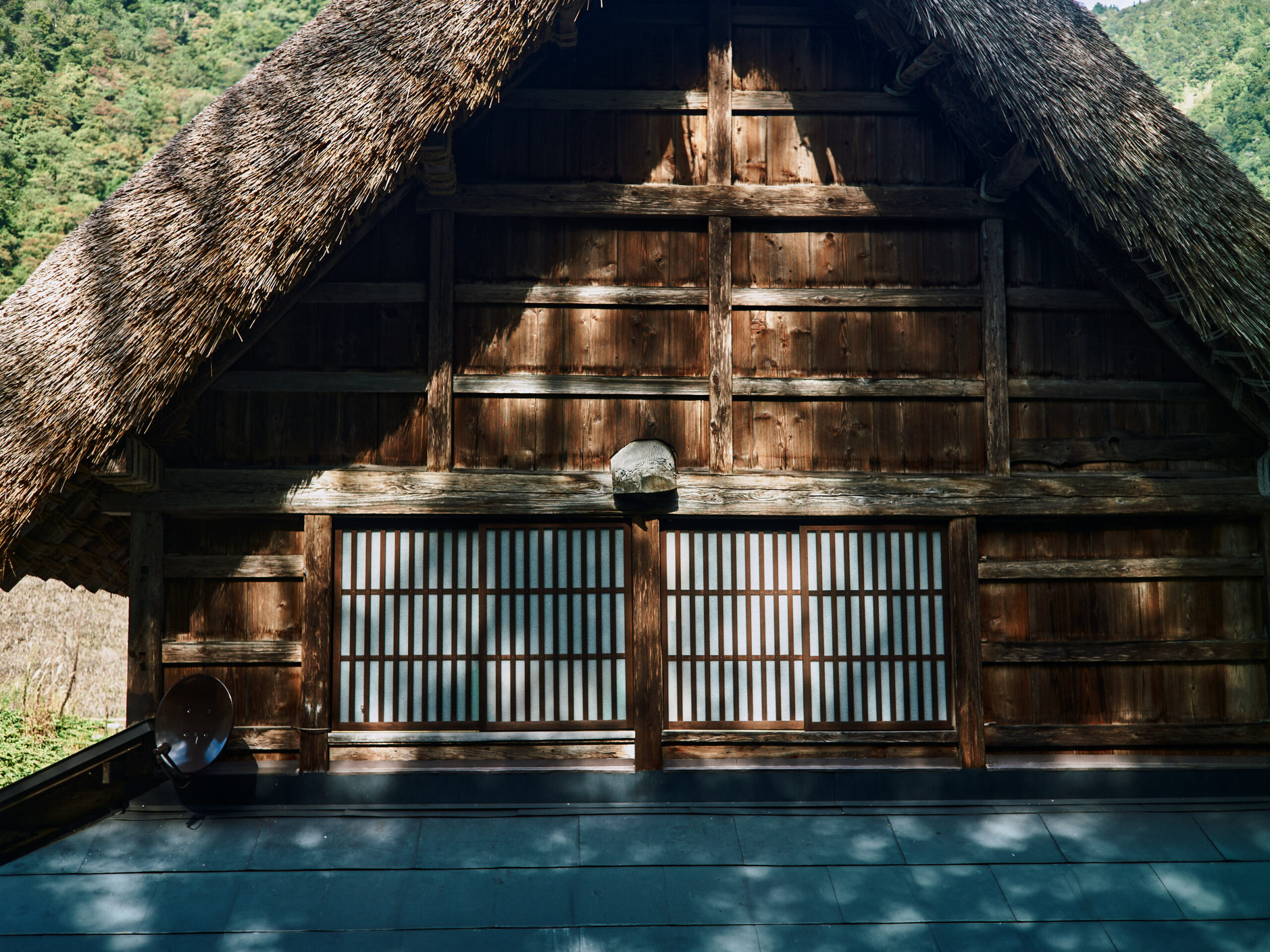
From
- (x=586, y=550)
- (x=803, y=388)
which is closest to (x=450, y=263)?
(x=586, y=550)

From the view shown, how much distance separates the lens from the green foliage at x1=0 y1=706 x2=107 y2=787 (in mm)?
10320

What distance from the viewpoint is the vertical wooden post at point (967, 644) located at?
17.7ft

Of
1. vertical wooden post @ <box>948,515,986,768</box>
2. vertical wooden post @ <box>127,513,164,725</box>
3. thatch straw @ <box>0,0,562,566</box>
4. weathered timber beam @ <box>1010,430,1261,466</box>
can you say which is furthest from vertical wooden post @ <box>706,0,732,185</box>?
vertical wooden post @ <box>127,513,164,725</box>

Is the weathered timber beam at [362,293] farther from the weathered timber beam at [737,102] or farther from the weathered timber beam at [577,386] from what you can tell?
the weathered timber beam at [737,102]

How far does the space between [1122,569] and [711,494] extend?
2857mm

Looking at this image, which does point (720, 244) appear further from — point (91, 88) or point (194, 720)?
point (91, 88)

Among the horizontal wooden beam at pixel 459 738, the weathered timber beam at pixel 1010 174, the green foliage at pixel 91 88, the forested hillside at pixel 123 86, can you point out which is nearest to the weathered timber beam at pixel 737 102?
the weathered timber beam at pixel 1010 174

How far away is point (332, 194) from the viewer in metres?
4.67

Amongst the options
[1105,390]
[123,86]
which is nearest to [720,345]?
[1105,390]

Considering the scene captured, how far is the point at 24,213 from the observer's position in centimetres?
1889

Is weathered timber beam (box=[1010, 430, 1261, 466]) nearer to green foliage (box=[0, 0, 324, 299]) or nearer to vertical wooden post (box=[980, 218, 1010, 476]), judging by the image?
vertical wooden post (box=[980, 218, 1010, 476])

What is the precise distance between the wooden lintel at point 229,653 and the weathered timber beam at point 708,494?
848 millimetres

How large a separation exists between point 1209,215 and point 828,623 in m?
3.53

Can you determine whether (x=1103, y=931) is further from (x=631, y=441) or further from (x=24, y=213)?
(x=24, y=213)
